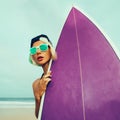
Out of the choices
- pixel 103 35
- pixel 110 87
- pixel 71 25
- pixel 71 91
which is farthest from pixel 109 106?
pixel 71 25

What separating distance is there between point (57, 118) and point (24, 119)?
528cm

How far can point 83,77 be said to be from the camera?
2061 mm

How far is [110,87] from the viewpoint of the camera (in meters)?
2.00

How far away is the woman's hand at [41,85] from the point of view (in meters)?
2.17

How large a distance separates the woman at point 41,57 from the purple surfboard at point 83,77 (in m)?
0.06

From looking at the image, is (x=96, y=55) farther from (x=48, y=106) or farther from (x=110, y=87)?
(x=48, y=106)

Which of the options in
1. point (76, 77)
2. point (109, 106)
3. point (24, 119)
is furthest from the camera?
point (24, 119)

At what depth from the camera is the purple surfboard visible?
1973 mm

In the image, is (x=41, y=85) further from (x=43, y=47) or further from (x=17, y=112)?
(x=17, y=112)

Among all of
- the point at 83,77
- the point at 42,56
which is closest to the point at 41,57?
the point at 42,56

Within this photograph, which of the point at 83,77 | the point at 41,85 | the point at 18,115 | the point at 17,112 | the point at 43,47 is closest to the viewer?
the point at 83,77

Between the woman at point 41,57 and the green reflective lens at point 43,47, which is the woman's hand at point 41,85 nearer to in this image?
the woman at point 41,57

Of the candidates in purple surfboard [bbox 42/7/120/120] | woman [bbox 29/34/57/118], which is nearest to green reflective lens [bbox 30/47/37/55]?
woman [bbox 29/34/57/118]

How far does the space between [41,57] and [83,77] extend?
458 millimetres
